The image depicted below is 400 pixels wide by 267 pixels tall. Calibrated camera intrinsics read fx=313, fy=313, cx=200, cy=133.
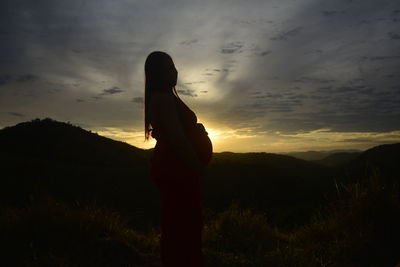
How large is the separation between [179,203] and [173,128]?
648 mm

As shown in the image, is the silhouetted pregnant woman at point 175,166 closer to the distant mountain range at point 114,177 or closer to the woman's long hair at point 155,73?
the woman's long hair at point 155,73

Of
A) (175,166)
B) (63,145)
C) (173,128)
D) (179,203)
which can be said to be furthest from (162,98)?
(63,145)

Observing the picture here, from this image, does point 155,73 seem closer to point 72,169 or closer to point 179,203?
point 179,203

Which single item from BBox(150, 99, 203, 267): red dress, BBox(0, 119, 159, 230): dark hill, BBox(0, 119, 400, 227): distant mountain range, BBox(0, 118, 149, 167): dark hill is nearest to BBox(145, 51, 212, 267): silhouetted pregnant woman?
BBox(150, 99, 203, 267): red dress

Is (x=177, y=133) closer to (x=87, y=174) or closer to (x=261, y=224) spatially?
(x=261, y=224)

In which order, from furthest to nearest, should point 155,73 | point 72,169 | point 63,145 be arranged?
point 63,145, point 72,169, point 155,73

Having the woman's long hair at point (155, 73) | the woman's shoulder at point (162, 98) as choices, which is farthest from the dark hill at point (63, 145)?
the woman's shoulder at point (162, 98)

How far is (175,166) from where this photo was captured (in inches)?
99.9

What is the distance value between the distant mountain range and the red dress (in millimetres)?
9705

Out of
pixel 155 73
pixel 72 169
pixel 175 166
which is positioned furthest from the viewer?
pixel 72 169

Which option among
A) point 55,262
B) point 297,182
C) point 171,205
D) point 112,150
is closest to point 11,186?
point 55,262

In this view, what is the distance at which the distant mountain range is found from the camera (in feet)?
51.3

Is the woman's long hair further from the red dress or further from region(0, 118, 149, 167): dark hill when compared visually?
region(0, 118, 149, 167): dark hill

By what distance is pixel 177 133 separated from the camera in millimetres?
2418
